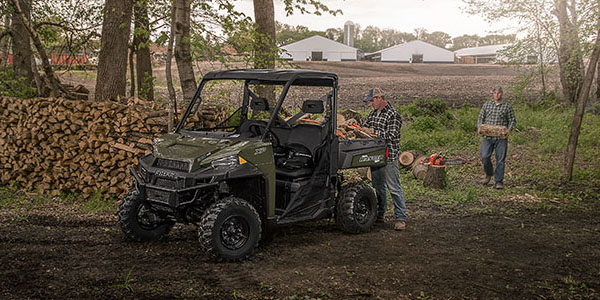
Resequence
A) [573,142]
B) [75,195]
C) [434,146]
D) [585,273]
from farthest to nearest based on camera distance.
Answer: [434,146], [573,142], [75,195], [585,273]

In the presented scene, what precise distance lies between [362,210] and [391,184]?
1.85 ft

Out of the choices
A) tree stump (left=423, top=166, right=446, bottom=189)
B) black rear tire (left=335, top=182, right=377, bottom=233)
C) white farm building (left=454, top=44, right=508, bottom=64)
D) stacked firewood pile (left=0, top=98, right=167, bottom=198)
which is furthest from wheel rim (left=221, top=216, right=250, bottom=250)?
white farm building (left=454, top=44, right=508, bottom=64)

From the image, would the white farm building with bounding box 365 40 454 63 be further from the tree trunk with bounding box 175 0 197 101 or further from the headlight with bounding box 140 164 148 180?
the headlight with bounding box 140 164 148 180

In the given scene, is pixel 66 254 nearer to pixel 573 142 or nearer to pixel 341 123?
pixel 341 123

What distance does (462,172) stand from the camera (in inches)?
488

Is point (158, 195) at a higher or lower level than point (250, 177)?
lower

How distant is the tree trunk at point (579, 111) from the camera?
11078 millimetres

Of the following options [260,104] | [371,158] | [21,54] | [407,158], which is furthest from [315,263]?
[21,54]

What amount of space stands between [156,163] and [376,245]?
2.86 m

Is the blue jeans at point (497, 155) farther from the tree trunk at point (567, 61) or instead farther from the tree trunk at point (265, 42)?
the tree trunk at point (567, 61)

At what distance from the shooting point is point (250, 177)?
617 cm

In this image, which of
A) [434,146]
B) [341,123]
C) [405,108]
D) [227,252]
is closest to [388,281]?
[227,252]

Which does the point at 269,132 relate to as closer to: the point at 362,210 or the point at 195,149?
the point at 195,149

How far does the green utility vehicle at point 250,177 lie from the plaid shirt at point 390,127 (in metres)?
0.17
